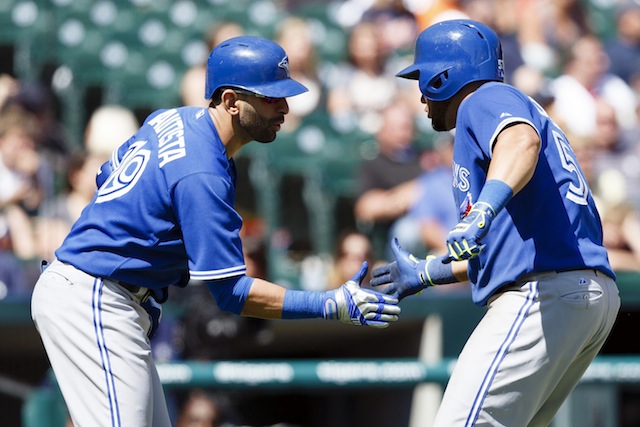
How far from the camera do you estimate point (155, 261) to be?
11.9 feet

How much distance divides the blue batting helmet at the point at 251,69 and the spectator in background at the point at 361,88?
4.75 meters

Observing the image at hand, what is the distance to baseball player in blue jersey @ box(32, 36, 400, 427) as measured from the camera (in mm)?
3498

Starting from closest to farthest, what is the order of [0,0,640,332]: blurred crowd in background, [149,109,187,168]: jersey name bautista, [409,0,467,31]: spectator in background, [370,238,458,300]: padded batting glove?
1. [149,109,187,168]: jersey name bautista
2. [370,238,458,300]: padded batting glove
3. [0,0,640,332]: blurred crowd in background
4. [409,0,467,31]: spectator in background

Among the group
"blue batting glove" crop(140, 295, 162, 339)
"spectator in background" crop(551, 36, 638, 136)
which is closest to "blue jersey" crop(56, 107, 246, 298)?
"blue batting glove" crop(140, 295, 162, 339)

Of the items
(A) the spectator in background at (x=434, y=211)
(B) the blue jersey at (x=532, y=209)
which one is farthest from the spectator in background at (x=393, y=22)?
(B) the blue jersey at (x=532, y=209)

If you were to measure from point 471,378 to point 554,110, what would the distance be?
4.73m

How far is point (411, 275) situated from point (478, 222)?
0.71 meters

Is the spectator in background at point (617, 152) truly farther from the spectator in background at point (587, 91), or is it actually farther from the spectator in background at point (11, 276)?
the spectator in background at point (11, 276)

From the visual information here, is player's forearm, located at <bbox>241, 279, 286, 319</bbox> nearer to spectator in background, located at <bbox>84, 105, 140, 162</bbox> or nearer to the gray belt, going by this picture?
the gray belt

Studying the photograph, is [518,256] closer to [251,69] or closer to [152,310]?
[251,69]

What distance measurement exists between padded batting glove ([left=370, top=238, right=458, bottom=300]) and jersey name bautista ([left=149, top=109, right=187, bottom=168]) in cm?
83

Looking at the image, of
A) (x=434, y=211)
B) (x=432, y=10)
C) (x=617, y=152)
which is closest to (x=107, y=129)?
(x=434, y=211)

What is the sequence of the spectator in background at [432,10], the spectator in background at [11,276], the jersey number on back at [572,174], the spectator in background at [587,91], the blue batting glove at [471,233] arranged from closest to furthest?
1. the blue batting glove at [471,233]
2. the jersey number on back at [572,174]
3. the spectator in background at [11,276]
4. the spectator in background at [587,91]
5. the spectator in background at [432,10]

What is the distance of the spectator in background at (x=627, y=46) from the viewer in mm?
9109
